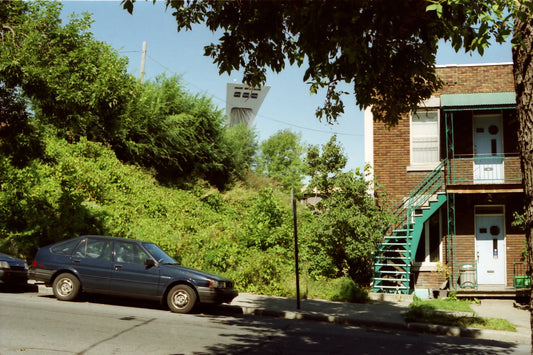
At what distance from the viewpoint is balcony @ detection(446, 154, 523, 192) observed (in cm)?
1723

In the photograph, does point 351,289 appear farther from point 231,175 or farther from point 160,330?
point 231,175

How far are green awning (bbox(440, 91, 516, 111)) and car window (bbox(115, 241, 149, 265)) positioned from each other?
37.0 feet

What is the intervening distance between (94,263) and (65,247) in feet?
3.04

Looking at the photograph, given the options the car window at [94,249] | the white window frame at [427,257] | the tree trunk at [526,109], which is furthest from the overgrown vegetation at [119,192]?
the tree trunk at [526,109]

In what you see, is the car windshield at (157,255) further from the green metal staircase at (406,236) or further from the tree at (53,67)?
the green metal staircase at (406,236)

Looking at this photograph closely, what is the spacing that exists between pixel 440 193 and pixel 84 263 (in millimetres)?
11821

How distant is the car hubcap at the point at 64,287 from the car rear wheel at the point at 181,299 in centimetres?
230

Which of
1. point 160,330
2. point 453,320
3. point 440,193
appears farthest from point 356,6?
Result: point 440,193

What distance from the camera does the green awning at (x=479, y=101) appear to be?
53.9 feet

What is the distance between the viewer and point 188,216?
68.8 ft

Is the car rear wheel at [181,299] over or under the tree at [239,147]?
under

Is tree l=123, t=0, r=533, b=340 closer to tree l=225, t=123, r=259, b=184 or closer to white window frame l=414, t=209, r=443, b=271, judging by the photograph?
Answer: white window frame l=414, t=209, r=443, b=271

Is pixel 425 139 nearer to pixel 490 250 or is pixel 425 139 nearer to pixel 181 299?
pixel 490 250

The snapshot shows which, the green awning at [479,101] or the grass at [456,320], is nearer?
the grass at [456,320]
